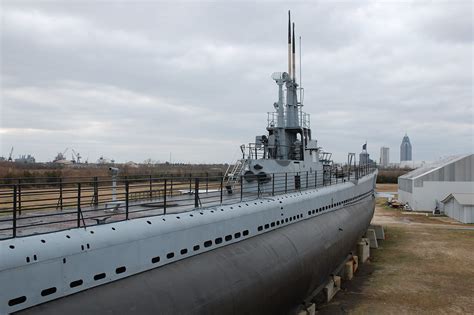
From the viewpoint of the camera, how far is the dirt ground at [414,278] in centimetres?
1248

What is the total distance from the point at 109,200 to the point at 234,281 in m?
4.36

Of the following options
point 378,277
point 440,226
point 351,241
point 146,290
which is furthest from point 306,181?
point 440,226

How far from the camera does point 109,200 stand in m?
10.6

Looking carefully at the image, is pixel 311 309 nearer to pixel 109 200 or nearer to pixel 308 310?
pixel 308 310

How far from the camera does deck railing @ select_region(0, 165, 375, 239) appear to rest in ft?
22.1

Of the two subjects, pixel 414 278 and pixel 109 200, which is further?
pixel 414 278

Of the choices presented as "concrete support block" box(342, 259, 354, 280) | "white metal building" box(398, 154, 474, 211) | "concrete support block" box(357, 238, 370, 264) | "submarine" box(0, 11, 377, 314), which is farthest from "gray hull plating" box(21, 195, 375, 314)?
"white metal building" box(398, 154, 474, 211)

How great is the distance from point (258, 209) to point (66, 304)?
581 centimetres

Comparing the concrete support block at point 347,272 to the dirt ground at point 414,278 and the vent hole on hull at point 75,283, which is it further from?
the vent hole on hull at point 75,283

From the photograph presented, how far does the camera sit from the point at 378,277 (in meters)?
15.8

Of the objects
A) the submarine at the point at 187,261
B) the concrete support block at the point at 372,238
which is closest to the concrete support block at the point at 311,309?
the submarine at the point at 187,261

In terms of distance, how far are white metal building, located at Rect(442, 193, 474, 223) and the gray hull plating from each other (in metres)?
20.9

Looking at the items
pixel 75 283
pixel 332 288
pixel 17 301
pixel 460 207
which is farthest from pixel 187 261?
pixel 460 207

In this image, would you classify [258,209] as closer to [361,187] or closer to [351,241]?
[351,241]
